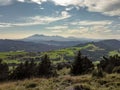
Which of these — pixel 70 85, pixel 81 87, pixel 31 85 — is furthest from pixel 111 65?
pixel 81 87

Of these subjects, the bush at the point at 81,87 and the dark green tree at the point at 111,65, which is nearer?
the bush at the point at 81,87

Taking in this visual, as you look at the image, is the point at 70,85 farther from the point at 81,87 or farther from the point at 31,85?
the point at 31,85

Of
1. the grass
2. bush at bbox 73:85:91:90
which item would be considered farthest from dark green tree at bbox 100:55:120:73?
bush at bbox 73:85:91:90

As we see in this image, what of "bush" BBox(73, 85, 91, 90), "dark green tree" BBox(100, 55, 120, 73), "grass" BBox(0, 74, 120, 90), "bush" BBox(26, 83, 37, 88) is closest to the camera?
"bush" BBox(73, 85, 91, 90)

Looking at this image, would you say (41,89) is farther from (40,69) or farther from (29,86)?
(40,69)

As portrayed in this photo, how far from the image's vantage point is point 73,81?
16281 mm

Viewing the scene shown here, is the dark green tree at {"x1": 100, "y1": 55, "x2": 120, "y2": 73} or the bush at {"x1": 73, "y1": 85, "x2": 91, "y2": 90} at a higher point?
the bush at {"x1": 73, "y1": 85, "x2": 91, "y2": 90}

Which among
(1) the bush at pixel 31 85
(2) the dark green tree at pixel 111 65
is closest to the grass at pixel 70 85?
(1) the bush at pixel 31 85

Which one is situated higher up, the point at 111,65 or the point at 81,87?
the point at 81,87

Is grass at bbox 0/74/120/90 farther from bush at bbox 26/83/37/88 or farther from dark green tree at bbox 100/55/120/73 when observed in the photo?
dark green tree at bbox 100/55/120/73

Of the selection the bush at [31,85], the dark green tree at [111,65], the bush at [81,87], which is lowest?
the dark green tree at [111,65]

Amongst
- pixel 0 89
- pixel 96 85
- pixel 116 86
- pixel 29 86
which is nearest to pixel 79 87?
pixel 96 85

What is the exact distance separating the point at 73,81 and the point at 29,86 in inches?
126

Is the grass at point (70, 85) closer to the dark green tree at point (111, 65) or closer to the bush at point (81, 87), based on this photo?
the bush at point (81, 87)
